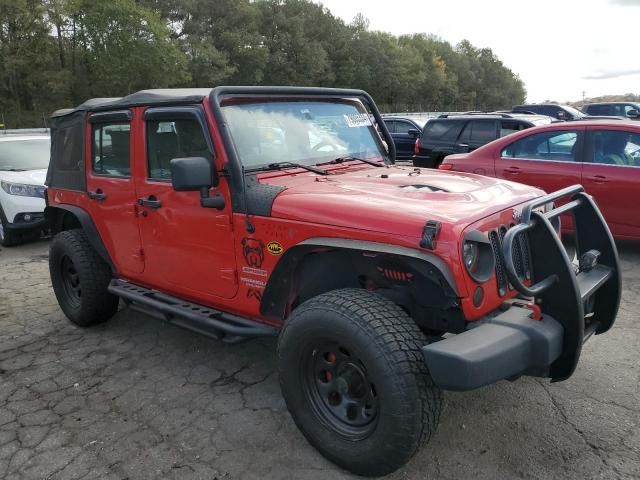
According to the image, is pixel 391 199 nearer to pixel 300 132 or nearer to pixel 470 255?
pixel 470 255

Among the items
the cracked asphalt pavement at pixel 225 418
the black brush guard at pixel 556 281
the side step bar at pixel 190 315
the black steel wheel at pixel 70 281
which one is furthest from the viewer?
the black steel wheel at pixel 70 281

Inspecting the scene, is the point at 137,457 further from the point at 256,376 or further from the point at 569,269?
the point at 569,269

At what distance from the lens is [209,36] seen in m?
46.5

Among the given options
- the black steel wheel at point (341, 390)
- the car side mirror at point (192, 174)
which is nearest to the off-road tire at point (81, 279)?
the car side mirror at point (192, 174)

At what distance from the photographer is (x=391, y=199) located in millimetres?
2811

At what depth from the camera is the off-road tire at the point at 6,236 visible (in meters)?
7.80

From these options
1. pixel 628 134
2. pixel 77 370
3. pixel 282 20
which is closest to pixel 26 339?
pixel 77 370

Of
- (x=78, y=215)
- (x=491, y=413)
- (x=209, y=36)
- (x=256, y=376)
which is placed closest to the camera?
(x=491, y=413)

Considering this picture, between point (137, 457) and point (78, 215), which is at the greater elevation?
point (78, 215)

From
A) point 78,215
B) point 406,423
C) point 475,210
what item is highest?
point 475,210

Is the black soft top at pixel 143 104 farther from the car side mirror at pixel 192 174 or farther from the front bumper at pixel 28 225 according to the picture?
the front bumper at pixel 28 225

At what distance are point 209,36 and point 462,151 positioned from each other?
41052 millimetres

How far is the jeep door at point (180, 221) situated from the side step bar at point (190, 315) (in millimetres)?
87

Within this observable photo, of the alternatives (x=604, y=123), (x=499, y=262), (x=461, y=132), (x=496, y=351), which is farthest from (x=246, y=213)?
(x=461, y=132)
